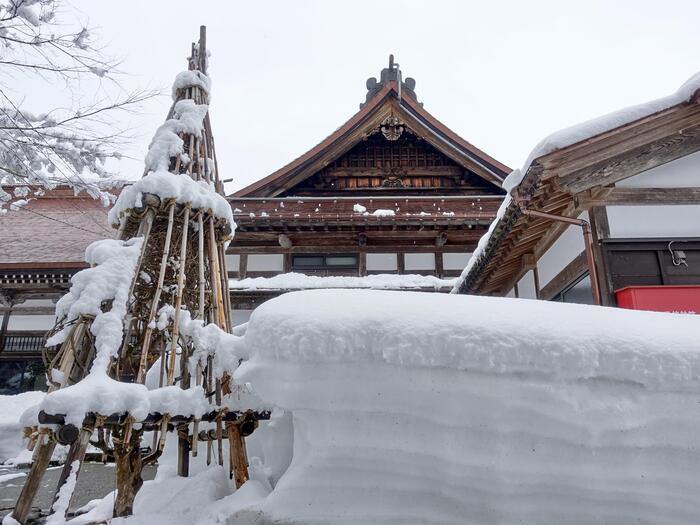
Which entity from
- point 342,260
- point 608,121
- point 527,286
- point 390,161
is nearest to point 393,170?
point 390,161

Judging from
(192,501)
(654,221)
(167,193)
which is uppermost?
(654,221)

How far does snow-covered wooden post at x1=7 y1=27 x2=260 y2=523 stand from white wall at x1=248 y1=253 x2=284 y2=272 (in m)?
5.39

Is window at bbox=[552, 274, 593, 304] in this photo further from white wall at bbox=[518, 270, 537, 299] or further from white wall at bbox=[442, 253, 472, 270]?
white wall at bbox=[442, 253, 472, 270]

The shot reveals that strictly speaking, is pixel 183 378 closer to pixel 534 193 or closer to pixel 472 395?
pixel 472 395

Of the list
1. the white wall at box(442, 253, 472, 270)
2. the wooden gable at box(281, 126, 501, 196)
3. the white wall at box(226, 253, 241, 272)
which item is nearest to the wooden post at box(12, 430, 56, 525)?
the white wall at box(226, 253, 241, 272)

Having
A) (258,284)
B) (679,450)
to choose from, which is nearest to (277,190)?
(258,284)

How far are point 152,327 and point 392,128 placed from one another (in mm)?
8225

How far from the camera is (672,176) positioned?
462 cm

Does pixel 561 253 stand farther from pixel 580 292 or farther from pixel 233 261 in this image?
pixel 233 261

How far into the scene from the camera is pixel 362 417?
6.81 ft

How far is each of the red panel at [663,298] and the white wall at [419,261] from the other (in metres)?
5.03

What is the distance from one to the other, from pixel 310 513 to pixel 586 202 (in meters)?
3.97

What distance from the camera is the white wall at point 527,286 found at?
21.2 ft

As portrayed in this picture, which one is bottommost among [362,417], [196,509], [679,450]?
[196,509]
